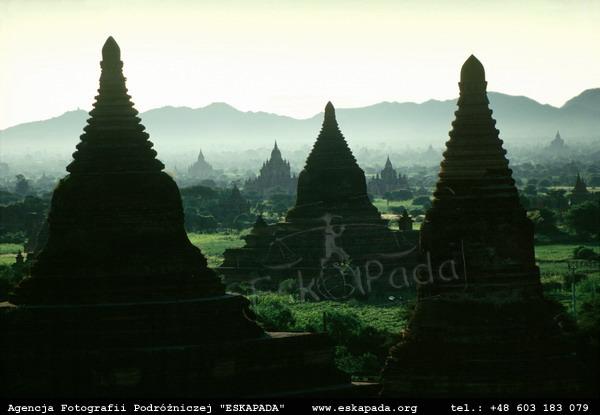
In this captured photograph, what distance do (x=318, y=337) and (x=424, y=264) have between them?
229cm

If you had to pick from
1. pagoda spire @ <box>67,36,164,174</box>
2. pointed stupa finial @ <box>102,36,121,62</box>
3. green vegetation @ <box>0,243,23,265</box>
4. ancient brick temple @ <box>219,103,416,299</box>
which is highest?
pointed stupa finial @ <box>102,36,121,62</box>

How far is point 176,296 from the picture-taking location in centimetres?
3169

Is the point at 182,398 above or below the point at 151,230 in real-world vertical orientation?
below

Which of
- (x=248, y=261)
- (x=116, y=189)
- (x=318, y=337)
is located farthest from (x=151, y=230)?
(x=248, y=261)

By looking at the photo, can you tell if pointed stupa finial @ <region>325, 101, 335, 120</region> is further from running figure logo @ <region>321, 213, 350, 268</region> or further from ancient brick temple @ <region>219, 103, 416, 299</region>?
running figure logo @ <region>321, 213, 350, 268</region>

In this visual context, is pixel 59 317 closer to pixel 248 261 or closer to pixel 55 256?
pixel 55 256

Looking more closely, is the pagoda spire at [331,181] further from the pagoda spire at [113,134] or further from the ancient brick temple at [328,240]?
the pagoda spire at [113,134]

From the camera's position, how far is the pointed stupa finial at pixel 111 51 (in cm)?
3391

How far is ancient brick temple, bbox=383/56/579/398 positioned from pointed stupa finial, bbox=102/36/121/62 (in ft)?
19.8

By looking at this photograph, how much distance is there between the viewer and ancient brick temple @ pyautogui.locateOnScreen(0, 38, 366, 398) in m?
29.5

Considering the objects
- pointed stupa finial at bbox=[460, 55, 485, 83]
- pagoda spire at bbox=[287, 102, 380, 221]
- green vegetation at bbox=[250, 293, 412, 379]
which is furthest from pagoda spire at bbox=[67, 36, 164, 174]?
pagoda spire at bbox=[287, 102, 380, 221]

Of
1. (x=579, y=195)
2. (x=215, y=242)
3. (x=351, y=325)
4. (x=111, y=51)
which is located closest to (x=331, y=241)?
(x=351, y=325)

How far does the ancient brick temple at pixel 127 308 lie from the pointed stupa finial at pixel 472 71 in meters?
5.16

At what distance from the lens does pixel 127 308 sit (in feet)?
101
